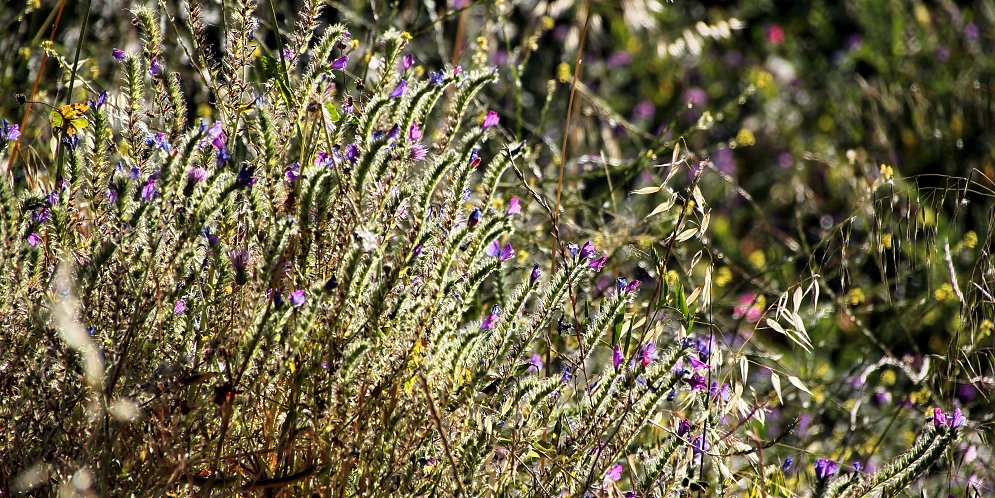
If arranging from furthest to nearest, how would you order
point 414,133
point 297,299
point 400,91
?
point 400,91, point 414,133, point 297,299

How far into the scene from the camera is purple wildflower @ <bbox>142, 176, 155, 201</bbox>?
1.32 metres

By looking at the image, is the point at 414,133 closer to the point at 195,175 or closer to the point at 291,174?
the point at 291,174

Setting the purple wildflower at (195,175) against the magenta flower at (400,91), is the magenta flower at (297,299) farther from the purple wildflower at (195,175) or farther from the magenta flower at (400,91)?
the magenta flower at (400,91)

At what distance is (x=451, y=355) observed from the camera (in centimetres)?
125

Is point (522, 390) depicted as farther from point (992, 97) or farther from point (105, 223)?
point (992, 97)

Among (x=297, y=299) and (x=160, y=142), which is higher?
(x=160, y=142)

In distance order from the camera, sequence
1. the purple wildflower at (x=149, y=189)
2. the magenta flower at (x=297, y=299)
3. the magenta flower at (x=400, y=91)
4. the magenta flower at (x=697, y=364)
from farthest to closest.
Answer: the magenta flower at (x=400, y=91)
the magenta flower at (x=697, y=364)
the purple wildflower at (x=149, y=189)
the magenta flower at (x=297, y=299)

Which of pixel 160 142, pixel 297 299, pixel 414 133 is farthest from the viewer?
pixel 414 133

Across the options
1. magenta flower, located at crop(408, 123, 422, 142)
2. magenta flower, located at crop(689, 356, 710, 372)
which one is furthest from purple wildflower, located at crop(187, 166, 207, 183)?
magenta flower, located at crop(689, 356, 710, 372)

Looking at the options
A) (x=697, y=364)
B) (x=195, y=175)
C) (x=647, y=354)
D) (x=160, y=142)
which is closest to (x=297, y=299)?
(x=195, y=175)

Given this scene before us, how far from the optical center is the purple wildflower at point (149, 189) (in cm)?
132

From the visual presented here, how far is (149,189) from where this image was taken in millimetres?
1328

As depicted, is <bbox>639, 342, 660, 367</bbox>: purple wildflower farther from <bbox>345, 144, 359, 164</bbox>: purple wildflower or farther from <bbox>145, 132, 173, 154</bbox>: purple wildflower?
<bbox>145, 132, 173, 154</bbox>: purple wildflower

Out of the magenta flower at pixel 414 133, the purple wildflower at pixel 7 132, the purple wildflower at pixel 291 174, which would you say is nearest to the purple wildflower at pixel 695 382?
the magenta flower at pixel 414 133
